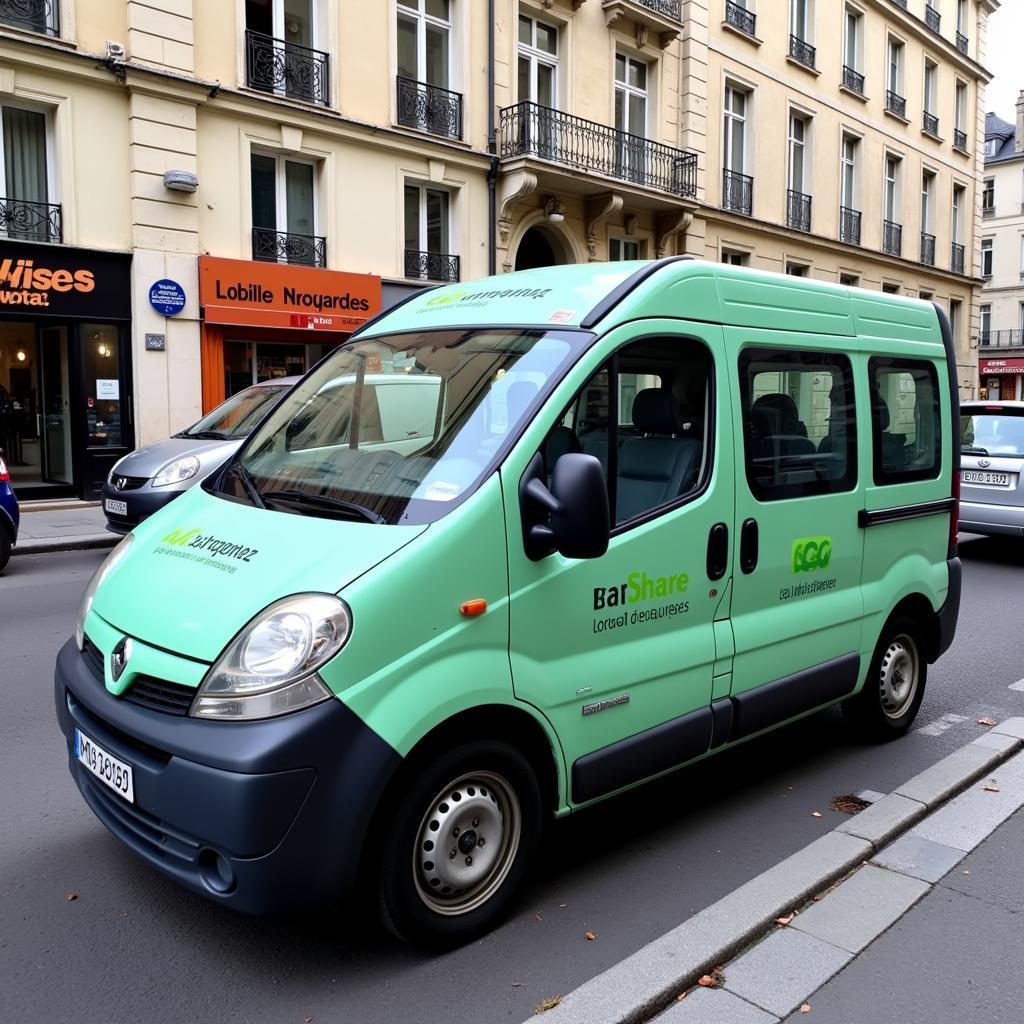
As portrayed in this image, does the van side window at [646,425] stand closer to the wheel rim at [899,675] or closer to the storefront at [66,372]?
the wheel rim at [899,675]

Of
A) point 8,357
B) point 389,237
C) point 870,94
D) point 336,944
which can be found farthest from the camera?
point 870,94

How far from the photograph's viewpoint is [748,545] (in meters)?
3.82

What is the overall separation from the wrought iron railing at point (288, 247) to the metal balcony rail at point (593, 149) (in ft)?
14.8

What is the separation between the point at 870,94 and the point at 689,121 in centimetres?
994

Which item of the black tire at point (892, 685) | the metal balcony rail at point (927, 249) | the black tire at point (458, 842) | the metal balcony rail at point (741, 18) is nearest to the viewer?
the black tire at point (458, 842)

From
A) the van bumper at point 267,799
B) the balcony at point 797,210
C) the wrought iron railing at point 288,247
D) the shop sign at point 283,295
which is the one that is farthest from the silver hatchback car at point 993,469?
the balcony at point 797,210

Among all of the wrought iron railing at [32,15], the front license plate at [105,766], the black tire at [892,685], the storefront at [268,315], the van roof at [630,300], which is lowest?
the black tire at [892,685]

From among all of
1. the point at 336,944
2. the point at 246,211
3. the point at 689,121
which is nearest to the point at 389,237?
the point at 246,211

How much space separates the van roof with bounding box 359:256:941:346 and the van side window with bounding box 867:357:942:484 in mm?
349

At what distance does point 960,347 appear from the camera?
114ft

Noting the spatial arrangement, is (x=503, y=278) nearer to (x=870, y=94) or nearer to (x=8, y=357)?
(x=8, y=357)

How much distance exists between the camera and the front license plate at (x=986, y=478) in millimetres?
10461

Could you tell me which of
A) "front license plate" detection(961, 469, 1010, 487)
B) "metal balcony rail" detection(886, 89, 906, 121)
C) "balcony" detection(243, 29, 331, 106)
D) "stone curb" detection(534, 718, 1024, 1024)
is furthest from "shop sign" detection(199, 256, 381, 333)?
"metal balcony rail" detection(886, 89, 906, 121)

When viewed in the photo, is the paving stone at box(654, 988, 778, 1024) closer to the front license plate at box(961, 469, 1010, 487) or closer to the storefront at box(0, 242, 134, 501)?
the front license plate at box(961, 469, 1010, 487)
